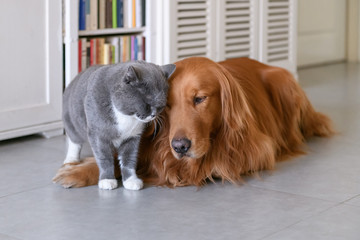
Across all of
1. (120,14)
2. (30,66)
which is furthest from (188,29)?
(30,66)

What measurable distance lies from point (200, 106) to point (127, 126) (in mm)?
263

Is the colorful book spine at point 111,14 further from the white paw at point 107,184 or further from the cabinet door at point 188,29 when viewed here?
the white paw at point 107,184

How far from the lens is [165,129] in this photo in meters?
2.27

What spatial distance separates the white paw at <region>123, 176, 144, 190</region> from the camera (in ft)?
7.23

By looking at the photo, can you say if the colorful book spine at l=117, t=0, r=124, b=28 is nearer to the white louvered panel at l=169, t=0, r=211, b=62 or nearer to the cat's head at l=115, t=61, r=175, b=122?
the white louvered panel at l=169, t=0, r=211, b=62

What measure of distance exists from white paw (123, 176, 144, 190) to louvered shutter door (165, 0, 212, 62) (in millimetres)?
1459

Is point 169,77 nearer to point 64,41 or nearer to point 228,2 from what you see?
point 64,41

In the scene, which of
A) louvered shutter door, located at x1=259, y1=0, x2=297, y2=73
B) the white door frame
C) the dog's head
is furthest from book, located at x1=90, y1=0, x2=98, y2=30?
the white door frame

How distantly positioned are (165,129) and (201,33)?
5.40ft

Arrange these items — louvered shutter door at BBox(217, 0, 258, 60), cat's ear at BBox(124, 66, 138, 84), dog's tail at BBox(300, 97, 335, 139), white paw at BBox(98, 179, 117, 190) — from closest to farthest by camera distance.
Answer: cat's ear at BBox(124, 66, 138, 84), white paw at BBox(98, 179, 117, 190), dog's tail at BBox(300, 97, 335, 139), louvered shutter door at BBox(217, 0, 258, 60)

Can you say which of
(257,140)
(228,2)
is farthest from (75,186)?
(228,2)

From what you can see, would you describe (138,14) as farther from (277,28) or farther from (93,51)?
(277,28)

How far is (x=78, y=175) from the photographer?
226cm

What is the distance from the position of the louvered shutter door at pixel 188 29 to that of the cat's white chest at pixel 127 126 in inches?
57.2
